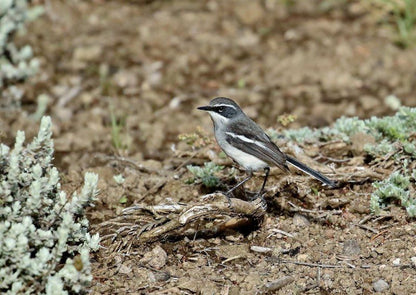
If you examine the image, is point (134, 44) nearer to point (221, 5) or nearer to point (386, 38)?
point (221, 5)

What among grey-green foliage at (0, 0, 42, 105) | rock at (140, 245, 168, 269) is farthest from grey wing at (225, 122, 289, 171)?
grey-green foliage at (0, 0, 42, 105)

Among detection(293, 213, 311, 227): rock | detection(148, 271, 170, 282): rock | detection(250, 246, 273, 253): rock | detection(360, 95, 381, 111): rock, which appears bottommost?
detection(360, 95, 381, 111): rock

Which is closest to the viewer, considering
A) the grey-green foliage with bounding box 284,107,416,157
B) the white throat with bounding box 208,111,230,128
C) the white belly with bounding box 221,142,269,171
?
the white belly with bounding box 221,142,269,171

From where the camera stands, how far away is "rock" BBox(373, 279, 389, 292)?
4.69 metres

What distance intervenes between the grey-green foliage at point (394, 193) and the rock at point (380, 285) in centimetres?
77

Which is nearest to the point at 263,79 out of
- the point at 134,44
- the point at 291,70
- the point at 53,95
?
the point at 291,70

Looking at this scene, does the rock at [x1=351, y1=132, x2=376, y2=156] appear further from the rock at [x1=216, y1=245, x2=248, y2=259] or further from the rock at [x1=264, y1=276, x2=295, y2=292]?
the rock at [x1=264, y1=276, x2=295, y2=292]

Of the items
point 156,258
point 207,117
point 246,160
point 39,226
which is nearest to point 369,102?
point 207,117

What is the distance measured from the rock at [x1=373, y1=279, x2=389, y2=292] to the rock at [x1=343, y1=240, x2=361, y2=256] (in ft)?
1.30

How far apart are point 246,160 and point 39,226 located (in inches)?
77.5

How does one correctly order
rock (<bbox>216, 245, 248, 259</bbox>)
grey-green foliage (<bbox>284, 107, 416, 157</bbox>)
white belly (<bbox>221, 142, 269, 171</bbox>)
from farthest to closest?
grey-green foliage (<bbox>284, 107, 416, 157</bbox>) < white belly (<bbox>221, 142, 269, 171</bbox>) < rock (<bbox>216, 245, 248, 259</bbox>)

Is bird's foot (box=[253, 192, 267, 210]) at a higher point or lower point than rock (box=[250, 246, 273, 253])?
higher

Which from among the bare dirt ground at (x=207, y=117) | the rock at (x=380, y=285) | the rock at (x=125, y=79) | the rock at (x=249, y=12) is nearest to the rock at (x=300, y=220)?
the bare dirt ground at (x=207, y=117)

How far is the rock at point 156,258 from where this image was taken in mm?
4902
